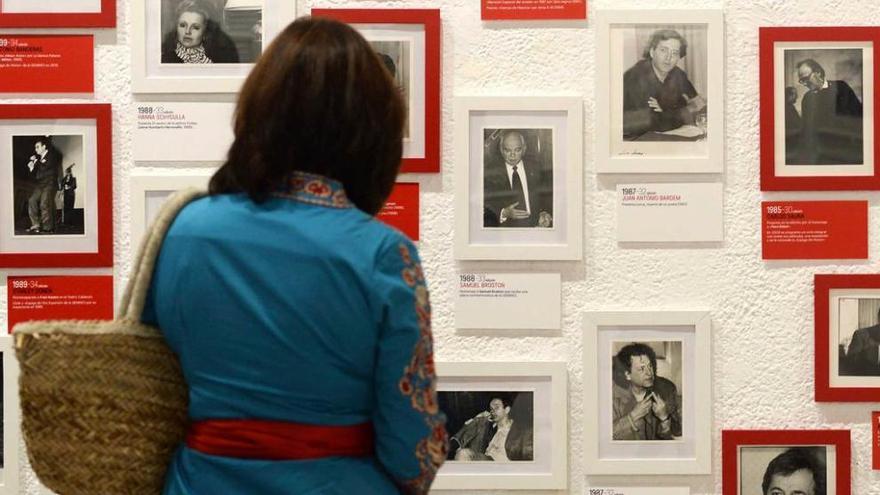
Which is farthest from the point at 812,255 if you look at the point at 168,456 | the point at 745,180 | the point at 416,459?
the point at 168,456

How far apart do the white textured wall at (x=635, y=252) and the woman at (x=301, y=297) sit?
31.3 inches

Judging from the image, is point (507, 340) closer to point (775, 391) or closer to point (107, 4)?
point (775, 391)

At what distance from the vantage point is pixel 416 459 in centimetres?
126

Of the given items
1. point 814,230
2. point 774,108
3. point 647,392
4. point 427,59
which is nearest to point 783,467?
point 647,392

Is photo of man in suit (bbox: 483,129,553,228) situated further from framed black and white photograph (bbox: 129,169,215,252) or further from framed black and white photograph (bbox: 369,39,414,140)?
framed black and white photograph (bbox: 129,169,215,252)

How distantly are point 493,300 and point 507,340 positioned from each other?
78 mm

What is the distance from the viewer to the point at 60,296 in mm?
2047

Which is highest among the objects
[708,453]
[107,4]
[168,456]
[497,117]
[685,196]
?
[107,4]

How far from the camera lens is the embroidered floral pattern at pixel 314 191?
1233 mm

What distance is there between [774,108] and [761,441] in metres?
0.59

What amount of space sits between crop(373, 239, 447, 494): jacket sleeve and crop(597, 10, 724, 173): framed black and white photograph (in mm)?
877

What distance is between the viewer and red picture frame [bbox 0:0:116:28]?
204 cm

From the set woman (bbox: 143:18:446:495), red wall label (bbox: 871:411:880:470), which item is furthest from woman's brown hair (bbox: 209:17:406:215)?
red wall label (bbox: 871:411:880:470)

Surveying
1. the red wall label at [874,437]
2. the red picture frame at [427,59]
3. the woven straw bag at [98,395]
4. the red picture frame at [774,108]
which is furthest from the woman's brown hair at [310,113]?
the red wall label at [874,437]
